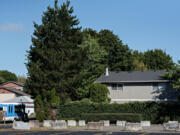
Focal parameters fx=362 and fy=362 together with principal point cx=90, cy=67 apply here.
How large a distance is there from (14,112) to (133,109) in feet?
61.8

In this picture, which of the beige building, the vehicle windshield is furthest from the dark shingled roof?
the vehicle windshield

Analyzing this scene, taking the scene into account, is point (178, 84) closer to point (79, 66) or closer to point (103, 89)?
point (103, 89)

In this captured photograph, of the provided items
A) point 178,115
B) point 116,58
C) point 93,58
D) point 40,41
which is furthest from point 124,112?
point 116,58

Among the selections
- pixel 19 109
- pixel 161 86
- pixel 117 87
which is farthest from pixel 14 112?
pixel 161 86

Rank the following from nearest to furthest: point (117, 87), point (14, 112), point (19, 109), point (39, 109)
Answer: point (39, 109) < point (14, 112) < point (19, 109) < point (117, 87)

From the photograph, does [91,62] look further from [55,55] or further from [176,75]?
[176,75]

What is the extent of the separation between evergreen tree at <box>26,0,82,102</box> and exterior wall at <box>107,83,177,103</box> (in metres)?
7.08

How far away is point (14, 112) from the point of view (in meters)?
53.3

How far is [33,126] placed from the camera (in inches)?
1394

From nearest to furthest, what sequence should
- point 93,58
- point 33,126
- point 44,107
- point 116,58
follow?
1. point 33,126
2. point 44,107
3. point 93,58
4. point 116,58

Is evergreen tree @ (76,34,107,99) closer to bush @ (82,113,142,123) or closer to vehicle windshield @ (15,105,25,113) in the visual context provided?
vehicle windshield @ (15,105,25,113)

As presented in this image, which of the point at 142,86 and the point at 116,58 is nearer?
the point at 142,86

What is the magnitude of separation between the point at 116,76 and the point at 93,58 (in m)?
14.7

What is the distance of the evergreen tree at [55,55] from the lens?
5453cm
